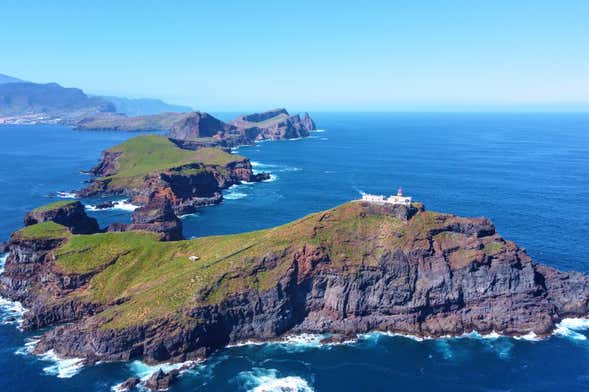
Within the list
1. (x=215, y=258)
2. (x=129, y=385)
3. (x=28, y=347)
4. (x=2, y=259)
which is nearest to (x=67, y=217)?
(x=2, y=259)

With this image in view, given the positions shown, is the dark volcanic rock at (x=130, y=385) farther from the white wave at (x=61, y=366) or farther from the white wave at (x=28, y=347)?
the white wave at (x=28, y=347)

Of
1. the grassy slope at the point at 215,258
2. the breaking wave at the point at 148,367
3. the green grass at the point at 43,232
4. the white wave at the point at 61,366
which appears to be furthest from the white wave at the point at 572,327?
the green grass at the point at 43,232

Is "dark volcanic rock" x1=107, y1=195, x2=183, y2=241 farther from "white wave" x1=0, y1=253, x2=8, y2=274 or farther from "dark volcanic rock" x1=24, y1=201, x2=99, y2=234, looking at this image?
"white wave" x1=0, y1=253, x2=8, y2=274

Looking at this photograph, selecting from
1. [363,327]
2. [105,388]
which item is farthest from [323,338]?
[105,388]

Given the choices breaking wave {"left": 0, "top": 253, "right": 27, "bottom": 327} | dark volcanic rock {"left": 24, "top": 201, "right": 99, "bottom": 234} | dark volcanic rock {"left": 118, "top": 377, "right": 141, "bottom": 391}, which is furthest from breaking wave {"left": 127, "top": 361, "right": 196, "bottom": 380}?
dark volcanic rock {"left": 24, "top": 201, "right": 99, "bottom": 234}

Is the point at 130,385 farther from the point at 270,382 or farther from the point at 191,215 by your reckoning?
the point at 191,215
